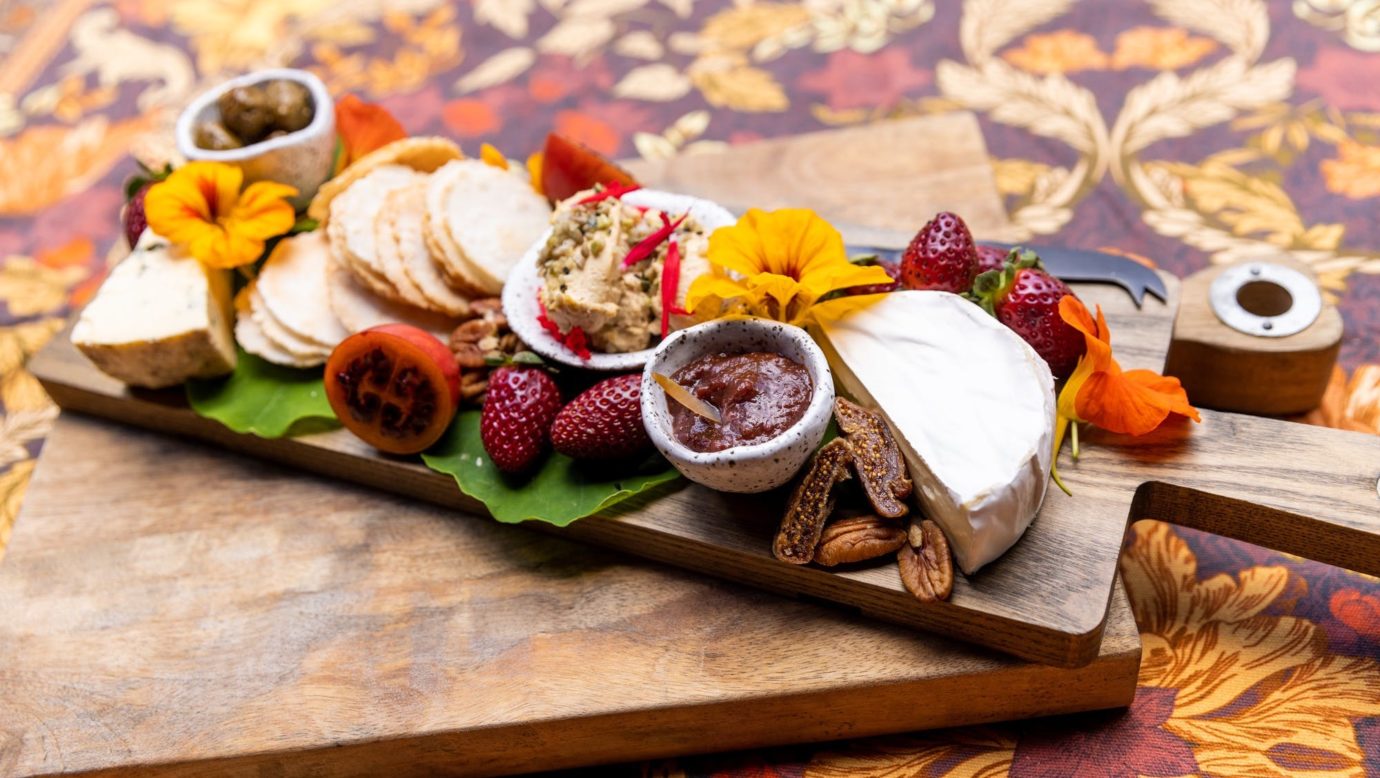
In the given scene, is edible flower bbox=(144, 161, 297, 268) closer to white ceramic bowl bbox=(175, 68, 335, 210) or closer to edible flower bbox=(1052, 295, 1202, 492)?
white ceramic bowl bbox=(175, 68, 335, 210)

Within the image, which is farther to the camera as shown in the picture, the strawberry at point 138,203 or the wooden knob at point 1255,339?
the strawberry at point 138,203

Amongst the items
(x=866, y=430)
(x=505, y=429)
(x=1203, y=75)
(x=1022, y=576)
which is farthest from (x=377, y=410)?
(x=1203, y=75)

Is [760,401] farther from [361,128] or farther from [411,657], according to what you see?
[361,128]

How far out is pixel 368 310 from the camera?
9.64ft

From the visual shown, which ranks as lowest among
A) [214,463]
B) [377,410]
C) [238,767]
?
[238,767]

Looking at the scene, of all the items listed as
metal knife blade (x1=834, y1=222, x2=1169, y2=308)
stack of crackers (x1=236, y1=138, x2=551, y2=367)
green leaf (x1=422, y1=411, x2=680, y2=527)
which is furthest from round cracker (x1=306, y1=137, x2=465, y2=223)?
metal knife blade (x1=834, y1=222, x2=1169, y2=308)

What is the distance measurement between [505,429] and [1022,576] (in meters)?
1.19

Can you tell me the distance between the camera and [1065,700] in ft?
7.77

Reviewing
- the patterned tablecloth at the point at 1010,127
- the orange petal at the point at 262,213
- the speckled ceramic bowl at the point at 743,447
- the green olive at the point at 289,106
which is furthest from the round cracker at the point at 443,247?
the patterned tablecloth at the point at 1010,127

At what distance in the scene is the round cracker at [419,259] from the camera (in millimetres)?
2889

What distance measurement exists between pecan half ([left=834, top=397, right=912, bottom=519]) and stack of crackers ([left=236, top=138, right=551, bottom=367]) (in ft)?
3.47

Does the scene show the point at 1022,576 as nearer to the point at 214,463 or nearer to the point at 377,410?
the point at 377,410

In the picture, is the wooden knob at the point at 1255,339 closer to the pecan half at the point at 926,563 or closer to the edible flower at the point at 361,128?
the pecan half at the point at 926,563

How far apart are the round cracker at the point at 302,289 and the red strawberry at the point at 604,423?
0.79 metres
